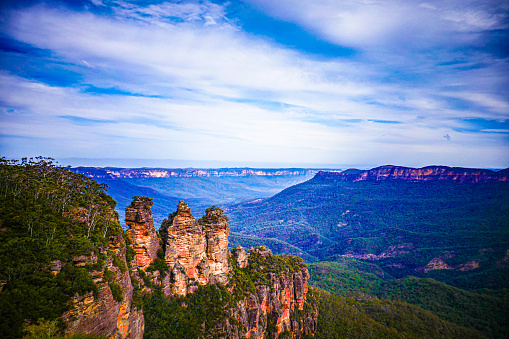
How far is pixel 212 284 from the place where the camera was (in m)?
38.9

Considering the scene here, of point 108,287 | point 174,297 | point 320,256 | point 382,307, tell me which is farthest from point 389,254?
point 108,287

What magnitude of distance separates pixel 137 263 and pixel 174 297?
744 centimetres

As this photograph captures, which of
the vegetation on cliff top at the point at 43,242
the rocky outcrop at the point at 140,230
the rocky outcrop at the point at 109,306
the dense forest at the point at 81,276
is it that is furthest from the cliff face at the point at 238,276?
the vegetation on cliff top at the point at 43,242

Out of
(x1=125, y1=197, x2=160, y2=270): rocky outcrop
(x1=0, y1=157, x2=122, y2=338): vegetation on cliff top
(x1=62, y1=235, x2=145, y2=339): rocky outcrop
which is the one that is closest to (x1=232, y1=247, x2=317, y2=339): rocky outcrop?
(x1=125, y1=197, x2=160, y2=270): rocky outcrop

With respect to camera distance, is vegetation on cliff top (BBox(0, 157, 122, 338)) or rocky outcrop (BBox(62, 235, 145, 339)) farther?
rocky outcrop (BBox(62, 235, 145, 339))

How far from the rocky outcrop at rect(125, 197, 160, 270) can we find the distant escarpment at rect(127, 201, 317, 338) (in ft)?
0.41

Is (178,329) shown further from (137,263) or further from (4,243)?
(4,243)

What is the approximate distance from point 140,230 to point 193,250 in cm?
928

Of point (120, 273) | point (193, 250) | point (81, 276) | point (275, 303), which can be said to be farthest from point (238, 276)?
point (81, 276)

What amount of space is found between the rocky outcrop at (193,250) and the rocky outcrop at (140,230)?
3478mm

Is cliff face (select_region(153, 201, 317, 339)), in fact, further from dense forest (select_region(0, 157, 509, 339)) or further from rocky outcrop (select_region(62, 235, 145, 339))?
rocky outcrop (select_region(62, 235, 145, 339))

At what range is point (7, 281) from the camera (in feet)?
49.1

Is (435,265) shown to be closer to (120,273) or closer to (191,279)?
(191,279)

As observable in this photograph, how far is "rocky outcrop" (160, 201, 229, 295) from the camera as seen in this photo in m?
34.9
